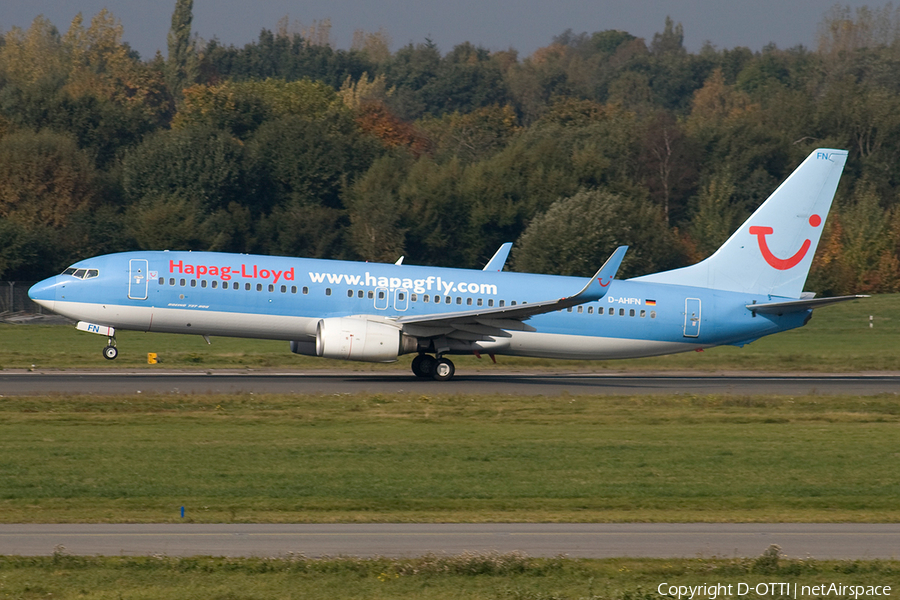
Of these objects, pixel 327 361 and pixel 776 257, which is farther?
pixel 327 361

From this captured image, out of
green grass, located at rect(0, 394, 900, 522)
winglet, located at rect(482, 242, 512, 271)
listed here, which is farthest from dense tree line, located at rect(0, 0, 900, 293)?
green grass, located at rect(0, 394, 900, 522)

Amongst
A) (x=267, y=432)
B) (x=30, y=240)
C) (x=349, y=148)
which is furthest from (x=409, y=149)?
(x=267, y=432)

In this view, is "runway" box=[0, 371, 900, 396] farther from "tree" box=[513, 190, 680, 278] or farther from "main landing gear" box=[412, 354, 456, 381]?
"tree" box=[513, 190, 680, 278]

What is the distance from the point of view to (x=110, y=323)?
34.4 metres

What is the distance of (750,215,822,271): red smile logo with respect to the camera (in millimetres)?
38219

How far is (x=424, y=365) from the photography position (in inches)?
1427

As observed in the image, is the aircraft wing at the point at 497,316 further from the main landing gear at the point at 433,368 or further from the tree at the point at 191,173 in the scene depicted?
the tree at the point at 191,173

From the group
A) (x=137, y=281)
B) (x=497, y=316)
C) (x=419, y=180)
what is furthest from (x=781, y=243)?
(x=419, y=180)

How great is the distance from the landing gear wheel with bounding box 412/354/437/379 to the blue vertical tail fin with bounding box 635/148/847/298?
9.35m

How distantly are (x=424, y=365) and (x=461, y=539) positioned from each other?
21.7 m

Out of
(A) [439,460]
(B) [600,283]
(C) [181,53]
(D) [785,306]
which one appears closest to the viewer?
(A) [439,460]

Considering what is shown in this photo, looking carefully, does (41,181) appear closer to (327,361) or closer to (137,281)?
(327,361)

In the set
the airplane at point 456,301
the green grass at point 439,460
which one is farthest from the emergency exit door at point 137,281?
the green grass at point 439,460

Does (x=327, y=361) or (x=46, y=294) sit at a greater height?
(x=46, y=294)
